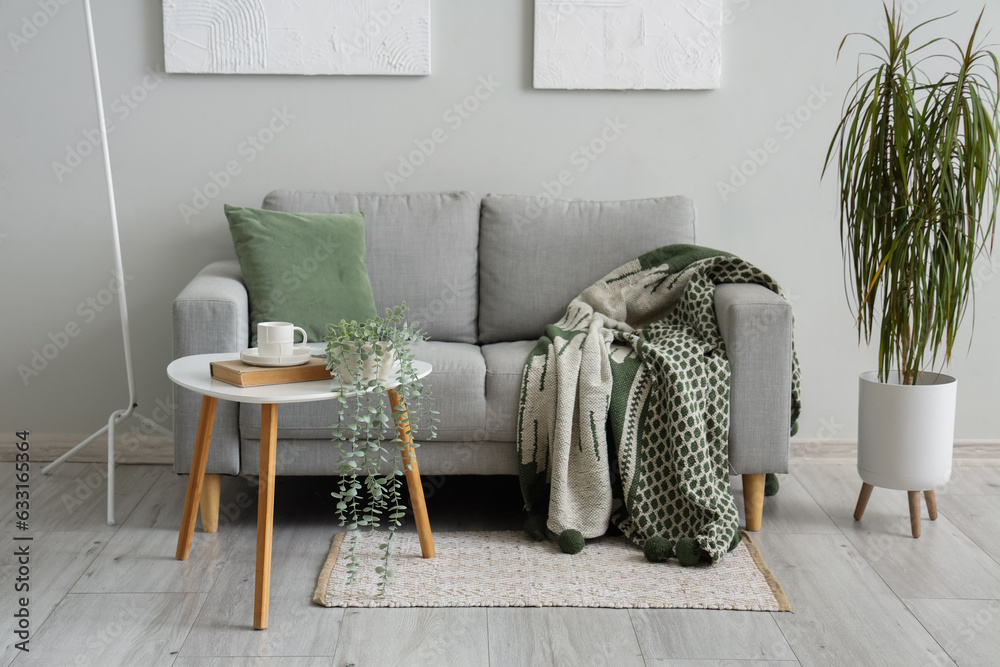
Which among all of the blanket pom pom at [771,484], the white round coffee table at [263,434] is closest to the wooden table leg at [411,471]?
the white round coffee table at [263,434]

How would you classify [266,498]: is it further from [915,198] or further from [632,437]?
[915,198]

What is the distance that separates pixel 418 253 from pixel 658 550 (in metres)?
1.21

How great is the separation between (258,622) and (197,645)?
0.13 m

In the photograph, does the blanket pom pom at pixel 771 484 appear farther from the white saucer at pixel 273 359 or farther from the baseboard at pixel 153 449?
the white saucer at pixel 273 359

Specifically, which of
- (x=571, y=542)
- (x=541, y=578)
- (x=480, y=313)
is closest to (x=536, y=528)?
(x=571, y=542)

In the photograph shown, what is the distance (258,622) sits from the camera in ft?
6.04

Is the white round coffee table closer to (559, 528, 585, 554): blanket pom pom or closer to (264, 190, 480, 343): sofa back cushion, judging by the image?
(559, 528, 585, 554): blanket pom pom

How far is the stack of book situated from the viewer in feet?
6.13

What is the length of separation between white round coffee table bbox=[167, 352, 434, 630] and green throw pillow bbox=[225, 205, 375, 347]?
12.9 inches

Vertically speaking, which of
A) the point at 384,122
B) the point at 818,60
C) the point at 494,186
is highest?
the point at 818,60

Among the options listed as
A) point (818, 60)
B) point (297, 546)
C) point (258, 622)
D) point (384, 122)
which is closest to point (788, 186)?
point (818, 60)

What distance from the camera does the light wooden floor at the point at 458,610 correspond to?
1.75 meters

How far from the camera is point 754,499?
2.40m

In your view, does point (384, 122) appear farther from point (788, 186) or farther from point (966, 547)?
point (966, 547)
